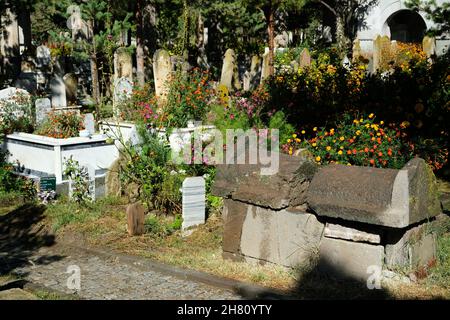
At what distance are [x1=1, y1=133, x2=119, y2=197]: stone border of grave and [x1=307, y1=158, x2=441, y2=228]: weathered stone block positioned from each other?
4632 mm

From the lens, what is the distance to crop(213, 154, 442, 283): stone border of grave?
18.1ft

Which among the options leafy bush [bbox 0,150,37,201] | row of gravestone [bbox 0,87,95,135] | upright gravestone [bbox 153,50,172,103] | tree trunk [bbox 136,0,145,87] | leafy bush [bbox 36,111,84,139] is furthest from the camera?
tree trunk [bbox 136,0,145,87]

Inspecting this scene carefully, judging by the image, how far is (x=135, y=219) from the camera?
7797 mm

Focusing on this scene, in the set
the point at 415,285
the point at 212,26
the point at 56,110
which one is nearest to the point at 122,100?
the point at 56,110

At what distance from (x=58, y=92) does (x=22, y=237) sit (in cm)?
596

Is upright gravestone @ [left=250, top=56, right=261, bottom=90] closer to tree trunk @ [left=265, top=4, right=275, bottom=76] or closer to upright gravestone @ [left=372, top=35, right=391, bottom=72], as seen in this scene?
tree trunk @ [left=265, top=4, right=275, bottom=76]

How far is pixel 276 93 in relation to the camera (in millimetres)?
11703

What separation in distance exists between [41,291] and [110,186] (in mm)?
3710

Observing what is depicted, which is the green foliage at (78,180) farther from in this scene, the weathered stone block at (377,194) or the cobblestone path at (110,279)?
the weathered stone block at (377,194)

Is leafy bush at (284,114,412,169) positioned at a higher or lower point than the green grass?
higher

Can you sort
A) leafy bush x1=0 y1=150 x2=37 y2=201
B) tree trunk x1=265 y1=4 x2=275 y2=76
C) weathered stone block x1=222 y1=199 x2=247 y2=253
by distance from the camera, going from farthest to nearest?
tree trunk x1=265 y1=4 x2=275 y2=76
leafy bush x1=0 y1=150 x2=37 y2=201
weathered stone block x1=222 y1=199 x2=247 y2=253

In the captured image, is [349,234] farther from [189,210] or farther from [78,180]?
[78,180]

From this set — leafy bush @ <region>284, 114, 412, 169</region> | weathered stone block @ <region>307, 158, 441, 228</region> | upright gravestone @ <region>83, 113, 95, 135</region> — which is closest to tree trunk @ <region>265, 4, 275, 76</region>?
upright gravestone @ <region>83, 113, 95, 135</region>

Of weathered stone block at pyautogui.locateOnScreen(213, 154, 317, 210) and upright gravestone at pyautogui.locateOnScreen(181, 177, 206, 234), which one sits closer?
weathered stone block at pyautogui.locateOnScreen(213, 154, 317, 210)
